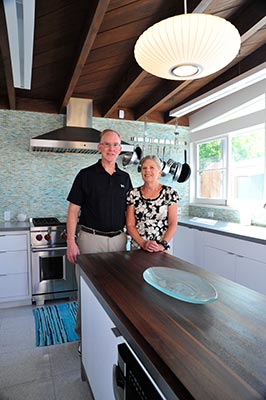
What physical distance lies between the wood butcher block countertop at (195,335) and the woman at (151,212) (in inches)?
24.5

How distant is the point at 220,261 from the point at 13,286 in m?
2.30

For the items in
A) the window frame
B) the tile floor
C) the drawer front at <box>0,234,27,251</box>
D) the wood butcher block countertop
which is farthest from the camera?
the window frame

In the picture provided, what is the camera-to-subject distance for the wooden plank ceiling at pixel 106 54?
205 centimetres

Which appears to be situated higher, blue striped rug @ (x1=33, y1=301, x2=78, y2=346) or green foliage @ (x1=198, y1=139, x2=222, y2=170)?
green foliage @ (x1=198, y1=139, x2=222, y2=170)

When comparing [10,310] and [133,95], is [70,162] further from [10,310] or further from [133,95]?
[10,310]

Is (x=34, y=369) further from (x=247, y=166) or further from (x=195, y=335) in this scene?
(x=247, y=166)

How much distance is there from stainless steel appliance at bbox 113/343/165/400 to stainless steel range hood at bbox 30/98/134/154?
2.57m

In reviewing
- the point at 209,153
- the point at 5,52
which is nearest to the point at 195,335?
the point at 5,52

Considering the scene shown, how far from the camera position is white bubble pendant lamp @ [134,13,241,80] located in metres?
1.19

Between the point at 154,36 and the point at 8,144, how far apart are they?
113 inches

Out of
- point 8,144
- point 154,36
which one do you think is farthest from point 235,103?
point 8,144

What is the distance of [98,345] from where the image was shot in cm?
140

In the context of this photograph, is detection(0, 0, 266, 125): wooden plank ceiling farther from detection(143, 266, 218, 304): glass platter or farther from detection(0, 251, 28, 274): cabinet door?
detection(0, 251, 28, 274): cabinet door

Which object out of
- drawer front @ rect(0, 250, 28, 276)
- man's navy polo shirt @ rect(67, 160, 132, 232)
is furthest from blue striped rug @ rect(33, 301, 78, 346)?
man's navy polo shirt @ rect(67, 160, 132, 232)
